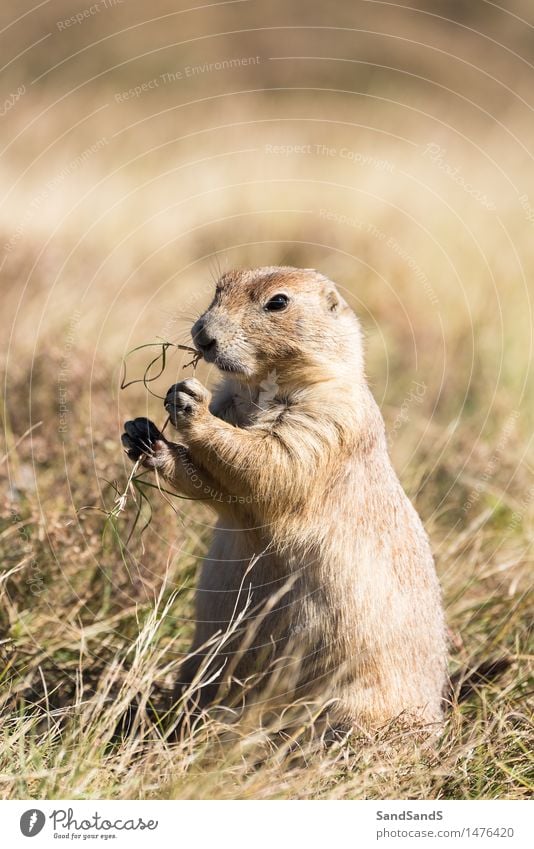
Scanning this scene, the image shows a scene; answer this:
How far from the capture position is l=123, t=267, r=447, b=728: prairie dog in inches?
170

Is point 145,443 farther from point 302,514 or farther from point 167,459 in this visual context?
point 302,514

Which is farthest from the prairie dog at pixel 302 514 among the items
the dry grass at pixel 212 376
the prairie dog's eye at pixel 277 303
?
the dry grass at pixel 212 376

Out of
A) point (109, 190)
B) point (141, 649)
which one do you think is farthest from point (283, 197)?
point (141, 649)

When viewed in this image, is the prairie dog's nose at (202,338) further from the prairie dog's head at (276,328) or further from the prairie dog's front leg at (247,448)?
the prairie dog's front leg at (247,448)

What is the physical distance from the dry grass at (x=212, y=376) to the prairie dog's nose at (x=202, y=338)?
72cm

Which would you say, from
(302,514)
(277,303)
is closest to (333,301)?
(277,303)

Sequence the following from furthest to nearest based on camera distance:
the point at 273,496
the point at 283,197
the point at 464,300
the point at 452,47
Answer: the point at 452,47, the point at 283,197, the point at 464,300, the point at 273,496

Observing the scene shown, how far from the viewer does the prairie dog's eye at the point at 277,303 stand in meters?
4.48

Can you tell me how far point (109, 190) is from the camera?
382 inches

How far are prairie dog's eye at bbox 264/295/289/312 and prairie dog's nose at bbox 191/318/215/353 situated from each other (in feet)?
1.09

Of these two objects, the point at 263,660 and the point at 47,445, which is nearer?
the point at 263,660

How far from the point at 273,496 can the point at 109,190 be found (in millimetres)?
6238
